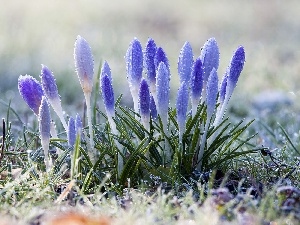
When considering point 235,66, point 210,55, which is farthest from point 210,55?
point 235,66

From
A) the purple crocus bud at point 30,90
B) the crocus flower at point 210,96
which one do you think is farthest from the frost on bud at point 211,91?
the purple crocus bud at point 30,90

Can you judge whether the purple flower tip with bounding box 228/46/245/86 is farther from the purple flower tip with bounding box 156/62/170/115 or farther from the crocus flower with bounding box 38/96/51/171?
the crocus flower with bounding box 38/96/51/171

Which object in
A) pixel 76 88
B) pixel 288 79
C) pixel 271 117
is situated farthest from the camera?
pixel 288 79

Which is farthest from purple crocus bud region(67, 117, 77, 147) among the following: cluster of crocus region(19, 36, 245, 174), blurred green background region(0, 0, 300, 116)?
blurred green background region(0, 0, 300, 116)

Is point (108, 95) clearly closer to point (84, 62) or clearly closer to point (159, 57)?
point (84, 62)

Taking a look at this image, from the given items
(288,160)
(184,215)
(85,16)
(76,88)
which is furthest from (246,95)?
(85,16)

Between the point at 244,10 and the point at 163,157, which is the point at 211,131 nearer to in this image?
the point at 163,157
